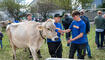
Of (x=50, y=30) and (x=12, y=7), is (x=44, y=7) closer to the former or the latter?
(x=12, y=7)

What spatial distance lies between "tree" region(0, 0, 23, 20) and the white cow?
618 inches

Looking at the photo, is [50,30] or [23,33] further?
[23,33]

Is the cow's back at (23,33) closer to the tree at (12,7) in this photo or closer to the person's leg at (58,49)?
the person's leg at (58,49)

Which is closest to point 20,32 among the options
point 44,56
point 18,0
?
point 44,56

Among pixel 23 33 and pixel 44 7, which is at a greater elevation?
pixel 44 7

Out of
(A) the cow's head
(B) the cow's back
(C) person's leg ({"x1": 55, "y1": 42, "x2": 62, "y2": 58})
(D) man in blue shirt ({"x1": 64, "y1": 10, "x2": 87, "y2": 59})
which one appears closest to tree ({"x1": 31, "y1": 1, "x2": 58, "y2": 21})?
(B) the cow's back

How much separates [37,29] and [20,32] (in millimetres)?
669

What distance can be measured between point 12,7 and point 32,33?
16.6 m

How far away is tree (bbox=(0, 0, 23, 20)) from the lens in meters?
19.9

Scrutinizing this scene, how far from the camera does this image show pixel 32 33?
13.8 feet

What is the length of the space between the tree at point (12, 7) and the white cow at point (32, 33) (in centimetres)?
1569

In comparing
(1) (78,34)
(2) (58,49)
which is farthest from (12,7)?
(1) (78,34)

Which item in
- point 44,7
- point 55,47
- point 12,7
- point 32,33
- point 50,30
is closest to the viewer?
point 50,30

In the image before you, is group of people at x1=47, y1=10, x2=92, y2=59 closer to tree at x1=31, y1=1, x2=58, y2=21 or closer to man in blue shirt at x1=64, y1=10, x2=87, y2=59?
man in blue shirt at x1=64, y1=10, x2=87, y2=59
